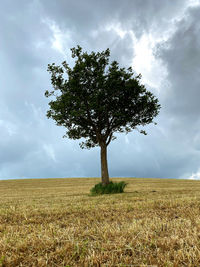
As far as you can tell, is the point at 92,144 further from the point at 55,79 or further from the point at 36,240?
the point at 36,240

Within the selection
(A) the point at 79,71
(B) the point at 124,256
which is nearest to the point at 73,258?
(B) the point at 124,256

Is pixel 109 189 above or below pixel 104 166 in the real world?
below

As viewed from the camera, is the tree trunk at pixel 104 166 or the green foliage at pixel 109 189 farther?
the tree trunk at pixel 104 166

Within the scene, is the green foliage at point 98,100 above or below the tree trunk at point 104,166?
above

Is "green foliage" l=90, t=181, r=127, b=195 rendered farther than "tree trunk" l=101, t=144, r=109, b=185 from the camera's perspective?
No

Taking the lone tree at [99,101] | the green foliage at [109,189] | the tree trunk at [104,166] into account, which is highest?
the lone tree at [99,101]

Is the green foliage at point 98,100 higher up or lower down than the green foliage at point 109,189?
higher up

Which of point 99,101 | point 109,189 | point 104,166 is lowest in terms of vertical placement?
point 109,189

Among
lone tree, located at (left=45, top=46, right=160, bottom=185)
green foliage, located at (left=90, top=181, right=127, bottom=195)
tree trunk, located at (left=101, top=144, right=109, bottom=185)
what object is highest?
lone tree, located at (left=45, top=46, right=160, bottom=185)

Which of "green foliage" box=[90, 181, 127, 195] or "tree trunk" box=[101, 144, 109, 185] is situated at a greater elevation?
"tree trunk" box=[101, 144, 109, 185]

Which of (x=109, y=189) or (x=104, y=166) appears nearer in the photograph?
(x=109, y=189)

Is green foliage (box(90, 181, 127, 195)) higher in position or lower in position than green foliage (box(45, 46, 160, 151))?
lower

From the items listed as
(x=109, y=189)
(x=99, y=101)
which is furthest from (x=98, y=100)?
(x=109, y=189)

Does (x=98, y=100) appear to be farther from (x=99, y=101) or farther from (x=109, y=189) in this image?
(x=109, y=189)
